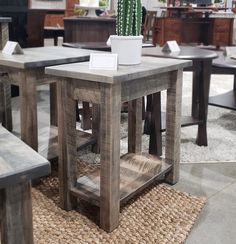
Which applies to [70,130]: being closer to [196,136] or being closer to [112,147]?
[112,147]

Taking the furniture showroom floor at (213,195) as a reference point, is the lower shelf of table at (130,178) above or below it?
above

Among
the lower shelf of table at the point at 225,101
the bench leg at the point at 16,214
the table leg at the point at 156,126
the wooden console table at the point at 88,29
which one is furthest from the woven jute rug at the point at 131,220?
the wooden console table at the point at 88,29

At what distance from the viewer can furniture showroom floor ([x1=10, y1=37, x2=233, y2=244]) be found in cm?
151

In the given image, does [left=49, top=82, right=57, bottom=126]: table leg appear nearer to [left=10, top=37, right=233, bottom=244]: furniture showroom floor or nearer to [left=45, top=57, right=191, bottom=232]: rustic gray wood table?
[left=45, top=57, right=191, bottom=232]: rustic gray wood table

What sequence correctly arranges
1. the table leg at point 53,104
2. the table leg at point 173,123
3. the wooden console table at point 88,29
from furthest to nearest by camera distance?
the wooden console table at point 88,29 → the table leg at point 53,104 → the table leg at point 173,123

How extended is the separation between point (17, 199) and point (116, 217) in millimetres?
729

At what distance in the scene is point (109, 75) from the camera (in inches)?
53.1

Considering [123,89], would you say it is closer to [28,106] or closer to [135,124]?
[28,106]

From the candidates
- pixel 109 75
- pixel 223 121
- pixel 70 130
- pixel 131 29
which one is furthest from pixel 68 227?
pixel 223 121

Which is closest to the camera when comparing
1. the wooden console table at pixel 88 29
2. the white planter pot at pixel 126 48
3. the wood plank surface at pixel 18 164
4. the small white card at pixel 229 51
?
the wood plank surface at pixel 18 164

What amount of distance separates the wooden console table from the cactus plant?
242cm

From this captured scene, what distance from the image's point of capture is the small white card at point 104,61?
147cm

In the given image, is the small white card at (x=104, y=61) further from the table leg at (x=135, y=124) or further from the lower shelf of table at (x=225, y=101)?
the lower shelf of table at (x=225, y=101)

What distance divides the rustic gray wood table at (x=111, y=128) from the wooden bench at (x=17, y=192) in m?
0.52
